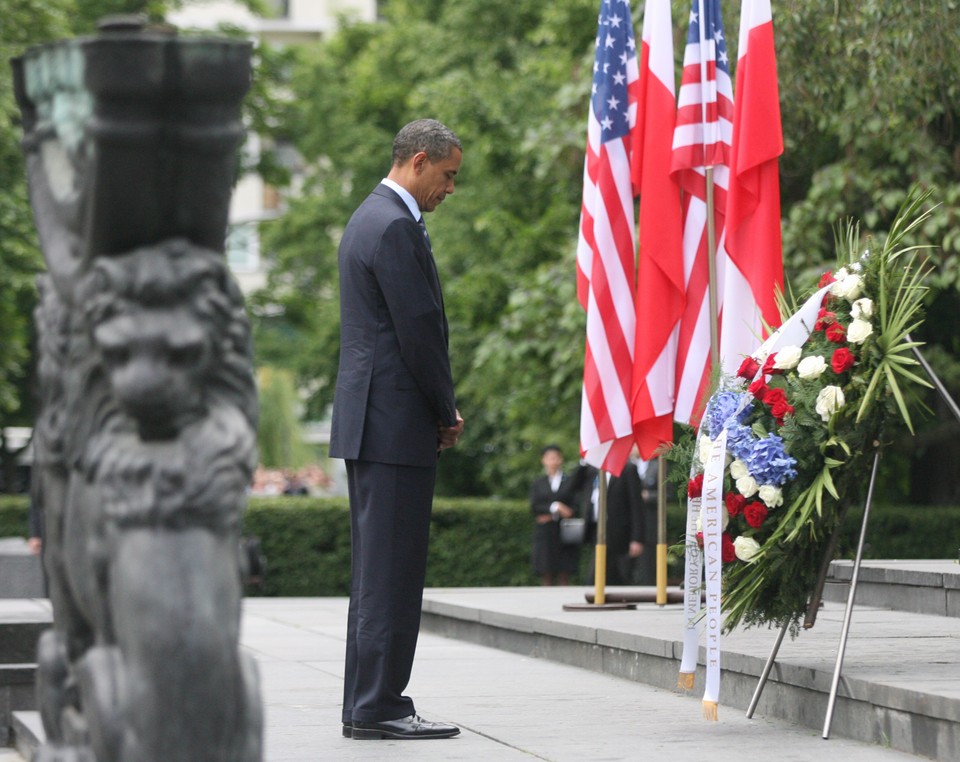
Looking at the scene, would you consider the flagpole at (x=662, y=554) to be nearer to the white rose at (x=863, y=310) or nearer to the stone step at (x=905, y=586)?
the stone step at (x=905, y=586)

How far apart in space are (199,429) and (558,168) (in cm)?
1514

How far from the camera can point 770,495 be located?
6367mm

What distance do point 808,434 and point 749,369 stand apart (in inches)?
16.8

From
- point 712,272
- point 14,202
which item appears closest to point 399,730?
point 712,272

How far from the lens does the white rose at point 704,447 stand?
21.5 ft

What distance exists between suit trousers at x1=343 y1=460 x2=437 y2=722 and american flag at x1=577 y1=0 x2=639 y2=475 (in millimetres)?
3877

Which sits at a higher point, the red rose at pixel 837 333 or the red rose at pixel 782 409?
the red rose at pixel 837 333

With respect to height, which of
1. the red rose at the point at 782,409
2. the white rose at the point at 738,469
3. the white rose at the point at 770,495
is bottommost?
the white rose at the point at 770,495

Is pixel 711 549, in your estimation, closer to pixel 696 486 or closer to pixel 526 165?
pixel 696 486

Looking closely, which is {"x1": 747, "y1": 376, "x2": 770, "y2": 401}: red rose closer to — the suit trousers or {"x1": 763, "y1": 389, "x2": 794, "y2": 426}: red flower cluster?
{"x1": 763, "y1": 389, "x2": 794, "y2": 426}: red flower cluster

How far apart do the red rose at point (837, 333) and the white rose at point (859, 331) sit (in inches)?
2.7

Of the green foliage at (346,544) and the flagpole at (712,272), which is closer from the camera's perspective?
the flagpole at (712,272)

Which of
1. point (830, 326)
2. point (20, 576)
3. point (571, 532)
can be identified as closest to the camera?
point (830, 326)

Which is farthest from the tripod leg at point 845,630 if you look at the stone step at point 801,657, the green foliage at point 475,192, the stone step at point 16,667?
the green foliage at point 475,192
